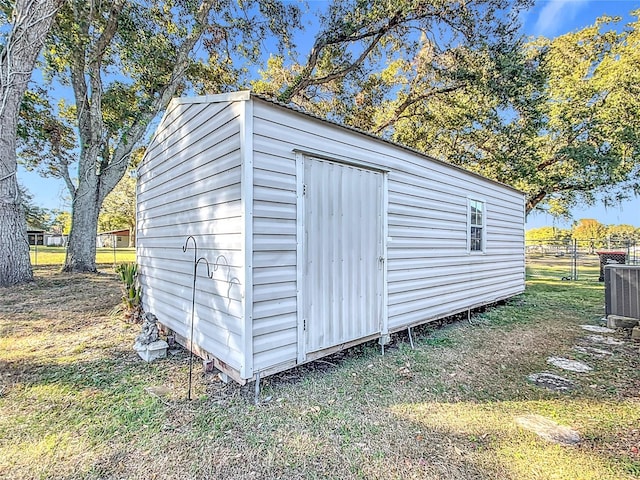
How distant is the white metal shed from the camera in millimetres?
2863

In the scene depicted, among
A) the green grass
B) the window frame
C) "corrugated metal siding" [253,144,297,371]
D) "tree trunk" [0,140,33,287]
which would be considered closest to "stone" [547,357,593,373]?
the window frame

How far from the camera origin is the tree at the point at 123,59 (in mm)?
8133

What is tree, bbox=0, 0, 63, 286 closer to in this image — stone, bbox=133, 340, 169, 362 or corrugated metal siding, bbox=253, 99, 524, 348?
stone, bbox=133, 340, 169, 362

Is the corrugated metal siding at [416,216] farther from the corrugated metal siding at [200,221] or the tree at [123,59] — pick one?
the tree at [123,59]

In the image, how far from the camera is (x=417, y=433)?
2.45 meters

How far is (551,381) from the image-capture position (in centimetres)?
337

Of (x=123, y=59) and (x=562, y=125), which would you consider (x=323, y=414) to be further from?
(x=562, y=125)

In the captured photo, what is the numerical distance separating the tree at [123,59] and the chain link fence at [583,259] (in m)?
13.2

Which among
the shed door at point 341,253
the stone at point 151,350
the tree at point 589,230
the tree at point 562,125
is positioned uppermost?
the tree at point 562,125

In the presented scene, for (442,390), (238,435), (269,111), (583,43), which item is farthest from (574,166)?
(238,435)

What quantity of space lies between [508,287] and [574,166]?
6969 mm

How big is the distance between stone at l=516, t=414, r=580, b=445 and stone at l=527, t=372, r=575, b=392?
74 centimetres

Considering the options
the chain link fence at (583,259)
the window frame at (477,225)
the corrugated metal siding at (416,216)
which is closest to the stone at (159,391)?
the corrugated metal siding at (416,216)

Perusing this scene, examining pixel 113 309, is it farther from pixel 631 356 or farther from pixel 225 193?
pixel 631 356
